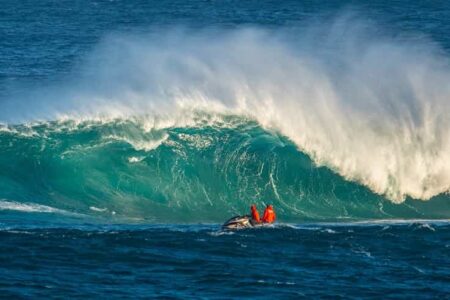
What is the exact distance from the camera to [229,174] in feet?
175

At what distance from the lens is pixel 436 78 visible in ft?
196

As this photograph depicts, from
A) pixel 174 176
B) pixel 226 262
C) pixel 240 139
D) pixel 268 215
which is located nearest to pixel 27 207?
pixel 174 176

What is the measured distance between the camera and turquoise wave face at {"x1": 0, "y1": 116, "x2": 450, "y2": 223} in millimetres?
51219

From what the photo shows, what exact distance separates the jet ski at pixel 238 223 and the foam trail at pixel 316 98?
872 cm

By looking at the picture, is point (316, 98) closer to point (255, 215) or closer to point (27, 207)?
point (255, 215)

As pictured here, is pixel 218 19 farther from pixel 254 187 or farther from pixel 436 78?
pixel 254 187

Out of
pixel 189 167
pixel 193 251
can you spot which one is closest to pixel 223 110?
pixel 189 167

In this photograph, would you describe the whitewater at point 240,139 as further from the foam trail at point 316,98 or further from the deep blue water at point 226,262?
the deep blue water at point 226,262

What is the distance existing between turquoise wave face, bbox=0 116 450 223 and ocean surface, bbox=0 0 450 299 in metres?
0.08

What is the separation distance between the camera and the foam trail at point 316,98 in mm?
55250

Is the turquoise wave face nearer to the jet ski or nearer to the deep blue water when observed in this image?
the jet ski

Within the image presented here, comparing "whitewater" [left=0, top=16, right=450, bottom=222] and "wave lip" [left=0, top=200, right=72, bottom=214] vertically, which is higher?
"whitewater" [left=0, top=16, right=450, bottom=222]

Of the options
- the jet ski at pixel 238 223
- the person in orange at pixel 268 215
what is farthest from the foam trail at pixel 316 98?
the jet ski at pixel 238 223

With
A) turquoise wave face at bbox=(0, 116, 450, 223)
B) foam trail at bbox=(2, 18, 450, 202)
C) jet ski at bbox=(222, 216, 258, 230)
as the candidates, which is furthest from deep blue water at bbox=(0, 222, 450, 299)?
foam trail at bbox=(2, 18, 450, 202)
